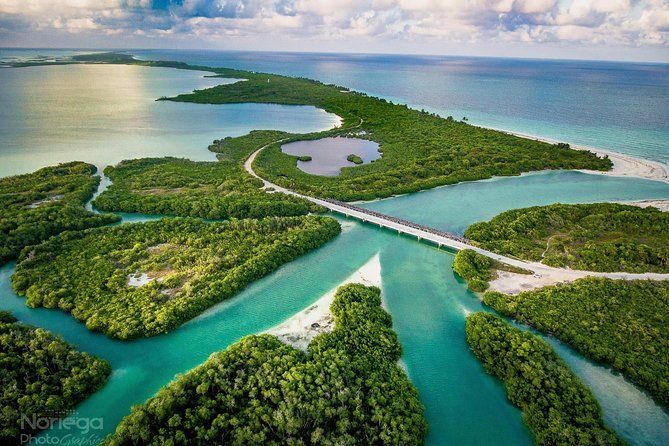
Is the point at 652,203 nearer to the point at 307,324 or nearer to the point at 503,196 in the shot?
the point at 503,196

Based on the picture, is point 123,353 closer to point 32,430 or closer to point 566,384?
point 32,430

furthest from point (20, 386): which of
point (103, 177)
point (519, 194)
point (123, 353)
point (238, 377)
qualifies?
point (519, 194)

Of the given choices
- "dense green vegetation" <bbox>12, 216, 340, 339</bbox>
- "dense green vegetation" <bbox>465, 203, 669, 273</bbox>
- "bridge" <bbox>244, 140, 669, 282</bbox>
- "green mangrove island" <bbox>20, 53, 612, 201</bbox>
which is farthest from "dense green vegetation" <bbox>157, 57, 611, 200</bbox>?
"dense green vegetation" <bbox>465, 203, 669, 273</bbox>

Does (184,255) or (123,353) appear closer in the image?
(123,353)

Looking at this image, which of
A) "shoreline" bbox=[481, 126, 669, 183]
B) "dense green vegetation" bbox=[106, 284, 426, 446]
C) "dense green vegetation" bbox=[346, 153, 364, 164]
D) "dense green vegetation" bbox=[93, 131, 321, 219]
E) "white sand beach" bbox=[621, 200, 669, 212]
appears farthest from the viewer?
"dense green vegetation" bbox=[346, 153, 364, 164]

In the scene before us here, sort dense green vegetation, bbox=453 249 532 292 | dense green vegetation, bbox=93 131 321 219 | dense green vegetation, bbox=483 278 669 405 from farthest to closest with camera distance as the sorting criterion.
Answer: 1. dense green vegetation, bbox=93 131 321 219
2. dense green vegetation, bbox=453 249 532 292
3. dense green vegetation, bbox=483 278 669 405

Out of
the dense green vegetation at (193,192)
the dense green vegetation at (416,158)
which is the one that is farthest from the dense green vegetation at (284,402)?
the dense green vegetation at (416,158)

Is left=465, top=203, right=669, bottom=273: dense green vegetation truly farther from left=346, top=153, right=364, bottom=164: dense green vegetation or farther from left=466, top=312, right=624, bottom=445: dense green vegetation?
left=346, top=153, right=364, bottom=164: dense green vegetation

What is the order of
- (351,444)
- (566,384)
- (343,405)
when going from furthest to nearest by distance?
1. (566,384)
2. (343,405)
3. (351,444)
